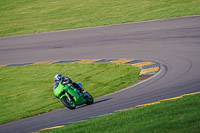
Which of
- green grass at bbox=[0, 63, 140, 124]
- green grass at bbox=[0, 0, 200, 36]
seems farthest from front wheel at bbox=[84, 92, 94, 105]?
green grass at bbox=[0, 0, 200, 36]

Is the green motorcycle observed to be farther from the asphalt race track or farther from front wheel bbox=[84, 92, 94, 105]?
the asphalt race track

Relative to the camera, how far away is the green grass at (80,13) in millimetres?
30625

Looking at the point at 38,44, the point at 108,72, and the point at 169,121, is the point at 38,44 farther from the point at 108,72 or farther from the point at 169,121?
the point at 169,121

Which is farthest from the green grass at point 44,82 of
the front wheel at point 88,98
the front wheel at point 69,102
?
the front wheel at point 88,98

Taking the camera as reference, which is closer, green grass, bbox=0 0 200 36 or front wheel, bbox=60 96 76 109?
front wheel, bbox=60 96 76 109

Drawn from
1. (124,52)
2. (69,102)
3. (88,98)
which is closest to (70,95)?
(69,102)

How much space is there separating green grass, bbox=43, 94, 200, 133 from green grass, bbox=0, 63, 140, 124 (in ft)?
15.3

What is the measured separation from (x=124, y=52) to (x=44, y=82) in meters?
4.98

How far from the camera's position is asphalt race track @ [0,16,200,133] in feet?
43.7

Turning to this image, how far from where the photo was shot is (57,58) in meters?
23.3

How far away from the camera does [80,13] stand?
37.0 meters

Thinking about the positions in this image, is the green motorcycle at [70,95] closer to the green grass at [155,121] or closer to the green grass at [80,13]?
the green grass at [155,121]

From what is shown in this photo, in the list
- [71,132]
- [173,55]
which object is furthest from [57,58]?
[71,132]

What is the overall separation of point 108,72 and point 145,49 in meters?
3.69
